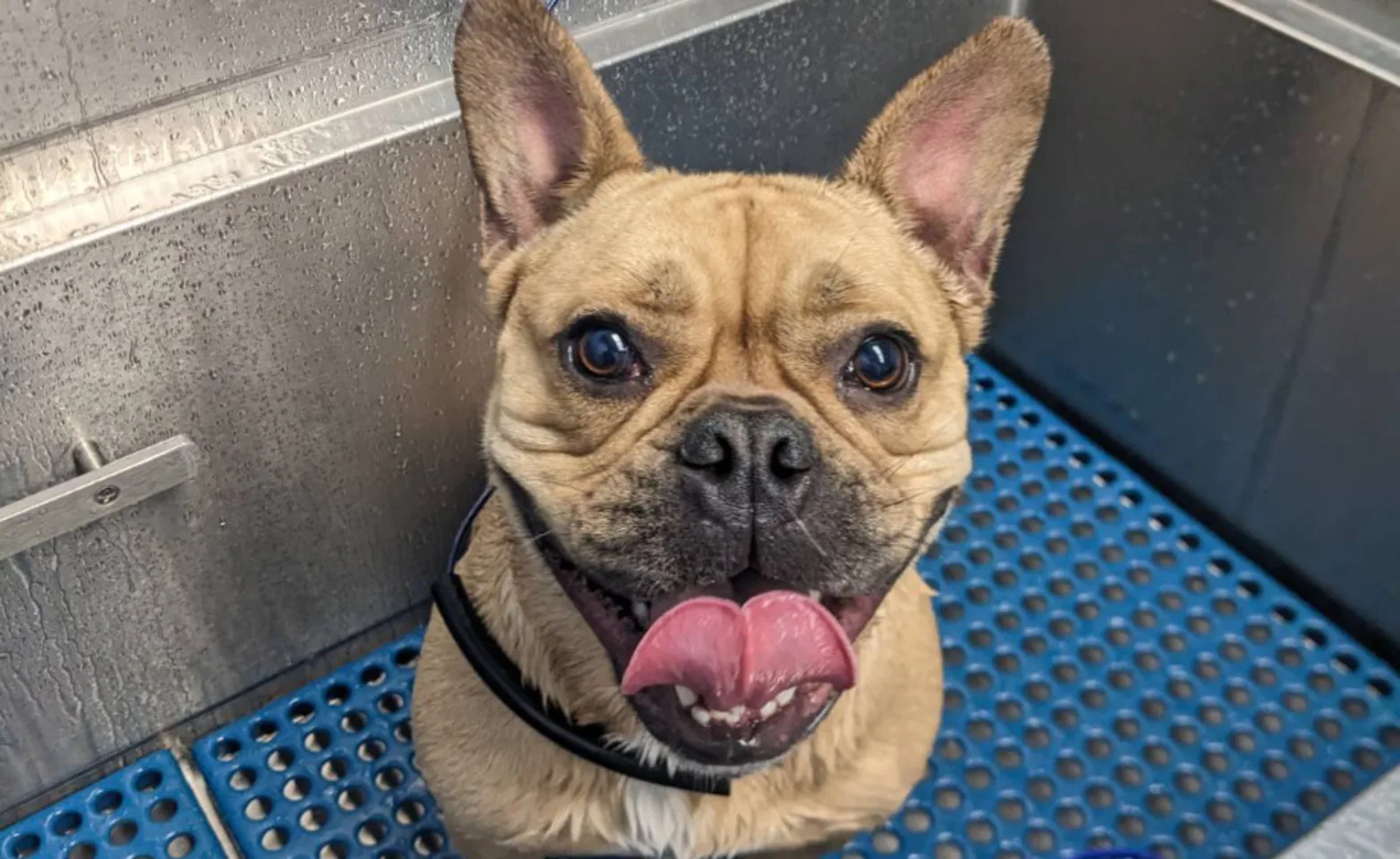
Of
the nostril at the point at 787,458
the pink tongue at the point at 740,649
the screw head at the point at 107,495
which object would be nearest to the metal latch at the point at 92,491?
the screw head at the point at 107,495

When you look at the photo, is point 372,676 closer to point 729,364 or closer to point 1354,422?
point 729,364

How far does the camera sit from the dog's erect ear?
4.53 ft

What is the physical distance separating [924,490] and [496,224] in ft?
1.88

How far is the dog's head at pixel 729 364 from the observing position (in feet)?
3.96

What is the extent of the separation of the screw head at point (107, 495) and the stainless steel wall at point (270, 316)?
7 cm

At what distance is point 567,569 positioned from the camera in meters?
1.37

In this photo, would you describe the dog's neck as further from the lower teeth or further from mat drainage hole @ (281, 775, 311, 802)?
mat drainage hole @ (281, 775, 311, 802)

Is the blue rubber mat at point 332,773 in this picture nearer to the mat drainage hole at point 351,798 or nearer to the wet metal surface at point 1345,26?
the mat drainage hole at point 351,798

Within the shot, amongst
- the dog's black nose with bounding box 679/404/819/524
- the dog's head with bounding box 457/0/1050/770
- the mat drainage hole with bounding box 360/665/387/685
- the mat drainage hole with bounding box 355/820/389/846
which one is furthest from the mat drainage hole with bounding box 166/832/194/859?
the dog's black nose with bounding box 679/404/819/524

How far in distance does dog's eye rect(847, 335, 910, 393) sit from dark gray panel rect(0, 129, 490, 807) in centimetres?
65

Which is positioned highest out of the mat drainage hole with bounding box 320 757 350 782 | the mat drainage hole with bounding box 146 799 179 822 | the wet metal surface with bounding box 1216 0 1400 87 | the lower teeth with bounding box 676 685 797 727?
the wet metal surface with bounding box 1216 0 1400 87

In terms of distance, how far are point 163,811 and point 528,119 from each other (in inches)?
46.7

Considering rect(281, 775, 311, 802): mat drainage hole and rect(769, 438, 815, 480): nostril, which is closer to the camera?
rect(769, 438, 815, 480): nostril

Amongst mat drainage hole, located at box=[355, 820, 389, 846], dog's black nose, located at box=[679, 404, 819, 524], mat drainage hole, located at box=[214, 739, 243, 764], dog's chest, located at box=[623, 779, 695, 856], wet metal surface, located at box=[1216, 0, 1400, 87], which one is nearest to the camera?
dog's black nose, located at box=[679, 404, 819, 524]
